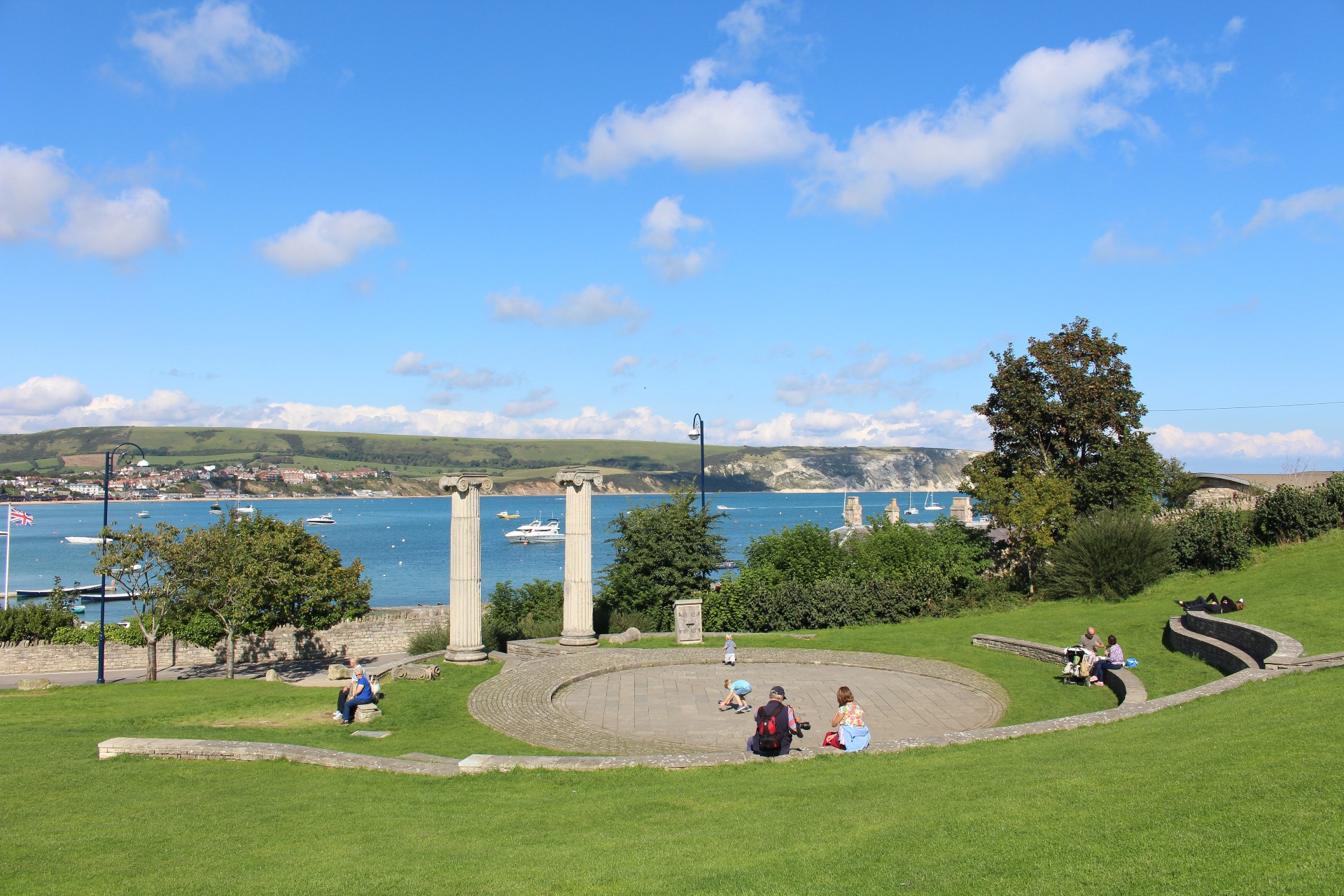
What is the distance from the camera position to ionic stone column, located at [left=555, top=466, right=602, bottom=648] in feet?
79.3

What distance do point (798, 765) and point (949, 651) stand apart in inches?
488

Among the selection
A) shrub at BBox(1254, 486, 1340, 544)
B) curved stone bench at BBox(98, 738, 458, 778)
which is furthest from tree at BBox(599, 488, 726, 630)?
shrub at BBox(1254, 486, 1340, 544)

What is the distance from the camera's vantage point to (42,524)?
182 m

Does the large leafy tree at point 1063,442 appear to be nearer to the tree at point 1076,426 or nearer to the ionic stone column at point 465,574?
the tree at point 1076,426

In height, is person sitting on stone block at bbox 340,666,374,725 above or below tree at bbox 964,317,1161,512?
below

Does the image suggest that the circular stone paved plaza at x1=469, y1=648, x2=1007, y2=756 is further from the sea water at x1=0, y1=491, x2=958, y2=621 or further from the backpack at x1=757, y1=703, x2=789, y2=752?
the sea water at x1=0, y1=491, x2=958, y2=621

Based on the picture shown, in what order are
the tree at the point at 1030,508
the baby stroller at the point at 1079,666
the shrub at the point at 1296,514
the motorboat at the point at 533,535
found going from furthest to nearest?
the motorboat at the point at 533,535 < the tree at the point at 1030,508 < the shrub at the point at 1296,514 < the baby stroller at the point at 1079,666

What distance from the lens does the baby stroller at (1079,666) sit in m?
18.4

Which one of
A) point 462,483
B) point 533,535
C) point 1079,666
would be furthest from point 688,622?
point 533,535

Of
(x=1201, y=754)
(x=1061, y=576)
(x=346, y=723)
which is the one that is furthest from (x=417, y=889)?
(x=1061, y=576)

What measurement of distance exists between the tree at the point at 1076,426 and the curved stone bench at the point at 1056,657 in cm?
1194

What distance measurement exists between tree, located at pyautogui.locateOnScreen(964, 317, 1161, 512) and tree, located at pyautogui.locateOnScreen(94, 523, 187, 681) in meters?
29.7

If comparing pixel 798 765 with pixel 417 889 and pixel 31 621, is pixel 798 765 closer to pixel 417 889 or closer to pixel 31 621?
pixel 417 889

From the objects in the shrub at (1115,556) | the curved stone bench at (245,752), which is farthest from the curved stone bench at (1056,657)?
the curved stone bench at (245,752)
